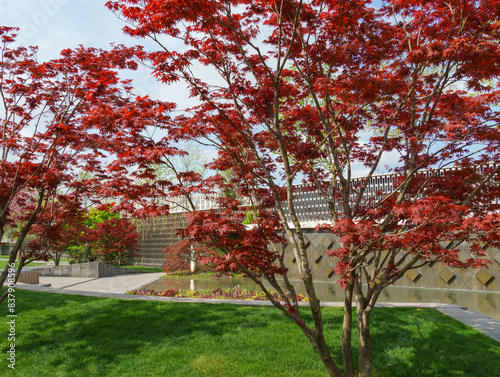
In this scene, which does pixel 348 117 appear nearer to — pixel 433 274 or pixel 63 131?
pixel 63 131

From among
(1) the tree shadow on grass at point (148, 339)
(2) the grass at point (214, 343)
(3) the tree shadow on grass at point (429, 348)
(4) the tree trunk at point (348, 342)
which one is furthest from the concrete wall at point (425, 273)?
(4) the tree trunk at point (348, 342)

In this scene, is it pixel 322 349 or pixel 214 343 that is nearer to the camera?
pixel 322 349

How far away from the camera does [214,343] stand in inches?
191

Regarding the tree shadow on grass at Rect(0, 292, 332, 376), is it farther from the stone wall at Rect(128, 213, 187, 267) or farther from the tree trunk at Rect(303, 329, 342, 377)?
the stone wall at Rect(128, 213, 187, 267)

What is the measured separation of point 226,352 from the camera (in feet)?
15.1

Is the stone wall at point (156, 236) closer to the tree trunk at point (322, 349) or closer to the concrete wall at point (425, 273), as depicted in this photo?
the concrete wall at point (425, 273)

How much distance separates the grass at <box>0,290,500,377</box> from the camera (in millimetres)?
4277

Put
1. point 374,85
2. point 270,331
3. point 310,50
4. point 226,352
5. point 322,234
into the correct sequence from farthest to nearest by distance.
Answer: point 322,234 < point 270,331 < point 226,352 < point 310,50 < point 374,85

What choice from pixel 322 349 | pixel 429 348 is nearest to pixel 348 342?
pixel 322 349

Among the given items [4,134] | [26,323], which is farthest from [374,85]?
[26,323]

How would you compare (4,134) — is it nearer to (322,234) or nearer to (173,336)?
(173,336)

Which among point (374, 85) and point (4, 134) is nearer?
point (374, 85)

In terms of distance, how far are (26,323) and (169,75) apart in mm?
4656

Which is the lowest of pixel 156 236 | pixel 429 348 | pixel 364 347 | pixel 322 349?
pixel 429 348
